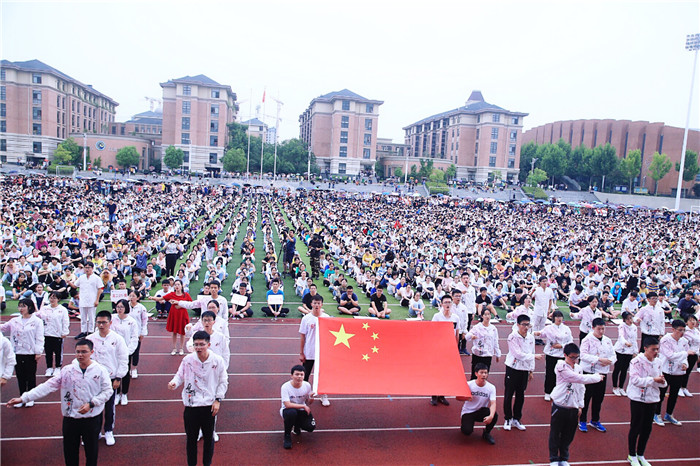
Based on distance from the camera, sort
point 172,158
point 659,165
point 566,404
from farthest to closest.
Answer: point 659,165
point 172,158
point 566,404

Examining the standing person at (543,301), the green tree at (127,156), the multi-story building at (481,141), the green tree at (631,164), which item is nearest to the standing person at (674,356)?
the standing person at (543,301)

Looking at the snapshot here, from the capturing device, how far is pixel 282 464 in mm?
6035

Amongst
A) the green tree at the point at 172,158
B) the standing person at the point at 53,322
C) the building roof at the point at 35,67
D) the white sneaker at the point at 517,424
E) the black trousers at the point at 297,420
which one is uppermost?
the building roof at the point at 35,67

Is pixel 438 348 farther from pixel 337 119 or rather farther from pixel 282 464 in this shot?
pixel 337 119

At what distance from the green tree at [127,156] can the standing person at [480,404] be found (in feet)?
245

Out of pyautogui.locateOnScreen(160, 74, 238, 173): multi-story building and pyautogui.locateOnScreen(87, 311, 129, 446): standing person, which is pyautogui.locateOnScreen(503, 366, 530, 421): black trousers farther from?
pyautogui.locateOnScreen(160, 74, 238, 173): multi-story building

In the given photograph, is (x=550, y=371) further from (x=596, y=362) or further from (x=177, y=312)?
(x=177, y=312)

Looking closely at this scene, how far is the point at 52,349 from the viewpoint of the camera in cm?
799

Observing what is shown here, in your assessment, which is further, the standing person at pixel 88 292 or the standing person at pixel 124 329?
the standing person at pixel 88 292

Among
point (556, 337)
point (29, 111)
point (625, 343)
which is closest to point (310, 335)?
point (556, 337)

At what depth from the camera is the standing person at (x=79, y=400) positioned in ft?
16.8

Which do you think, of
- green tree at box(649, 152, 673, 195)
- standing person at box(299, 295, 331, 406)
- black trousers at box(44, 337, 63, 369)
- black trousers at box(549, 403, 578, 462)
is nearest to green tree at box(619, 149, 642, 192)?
green tree at box(649, 152, 673, 195)

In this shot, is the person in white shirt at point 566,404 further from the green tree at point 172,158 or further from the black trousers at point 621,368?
the green tree at point 172,158

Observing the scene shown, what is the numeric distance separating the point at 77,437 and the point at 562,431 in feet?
18.0
